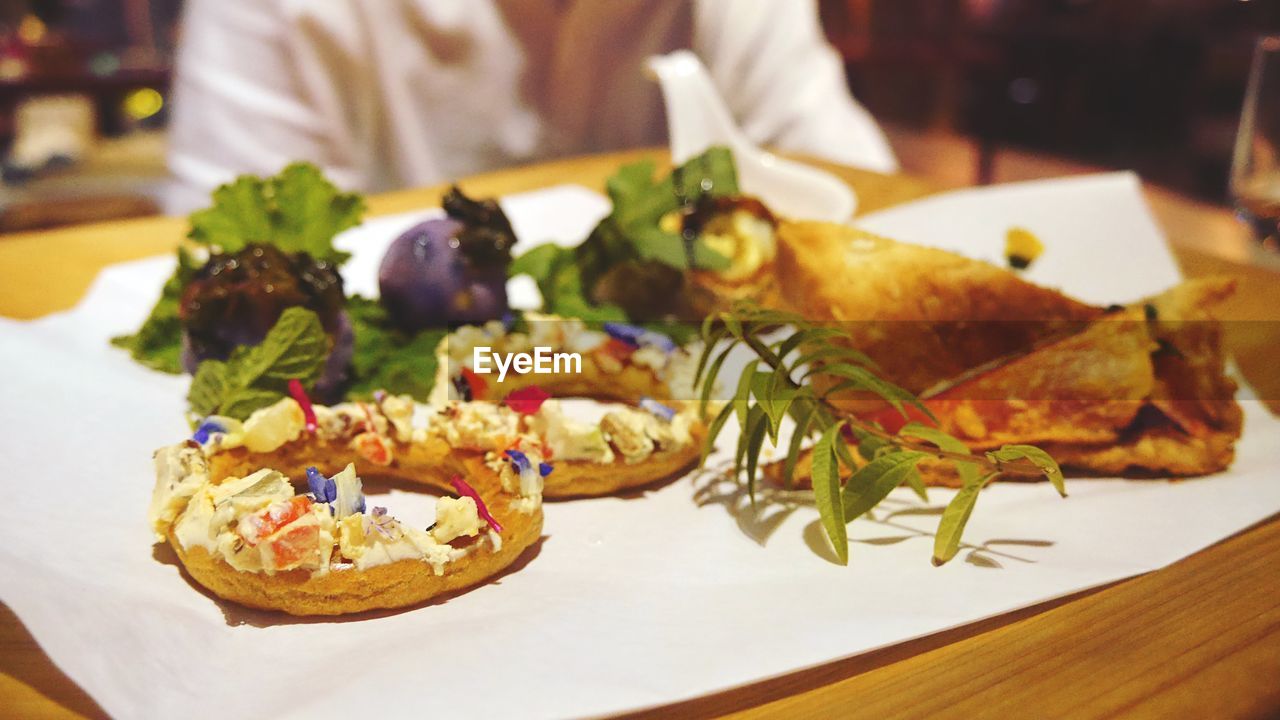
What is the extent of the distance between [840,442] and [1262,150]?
2.52 ft

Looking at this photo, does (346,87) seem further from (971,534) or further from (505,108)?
(971,534)

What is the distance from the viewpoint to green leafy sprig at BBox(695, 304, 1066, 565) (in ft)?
1.92

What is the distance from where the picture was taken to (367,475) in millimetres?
698

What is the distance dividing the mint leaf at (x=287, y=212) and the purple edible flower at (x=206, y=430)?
27 cm

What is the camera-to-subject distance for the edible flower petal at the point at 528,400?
680mm

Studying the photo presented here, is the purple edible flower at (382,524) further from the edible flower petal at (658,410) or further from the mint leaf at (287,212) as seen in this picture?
the mint leaf at (287,212)

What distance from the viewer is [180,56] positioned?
2.11 meters

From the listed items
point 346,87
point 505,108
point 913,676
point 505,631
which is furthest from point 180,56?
point 913,676

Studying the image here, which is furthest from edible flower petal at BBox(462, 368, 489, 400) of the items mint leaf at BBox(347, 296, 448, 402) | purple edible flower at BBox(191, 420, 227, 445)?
purple edible flower at BBox(191, 420, 227, 445)

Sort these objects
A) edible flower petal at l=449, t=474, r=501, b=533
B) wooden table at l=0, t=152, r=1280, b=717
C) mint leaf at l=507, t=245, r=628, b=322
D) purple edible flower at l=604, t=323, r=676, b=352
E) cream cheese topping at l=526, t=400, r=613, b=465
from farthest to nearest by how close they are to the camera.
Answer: mint leaf at l=507, t=245, r=628, b=322
purple edible flower at l=604, t=323, r=676, b=352
cream cheese topping at l=526, t=400, r=613, b=465
edible flower petal at l=449, t=474, r=501, b=533
wooden table at l=0, t=152, r=1280, b=717

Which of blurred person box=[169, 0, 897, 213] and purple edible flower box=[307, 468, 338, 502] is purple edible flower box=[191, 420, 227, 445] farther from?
blurred person box=[169, 0, 897, 213]

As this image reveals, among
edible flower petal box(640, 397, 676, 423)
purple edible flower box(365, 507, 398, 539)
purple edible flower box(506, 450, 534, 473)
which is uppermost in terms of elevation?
purple edible flower box(506, 450, 534, 473)

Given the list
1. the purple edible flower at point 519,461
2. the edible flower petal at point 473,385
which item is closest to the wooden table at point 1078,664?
the purple edible flower at point 519,461

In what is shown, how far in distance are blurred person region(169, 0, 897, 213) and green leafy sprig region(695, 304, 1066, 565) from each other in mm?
1455
